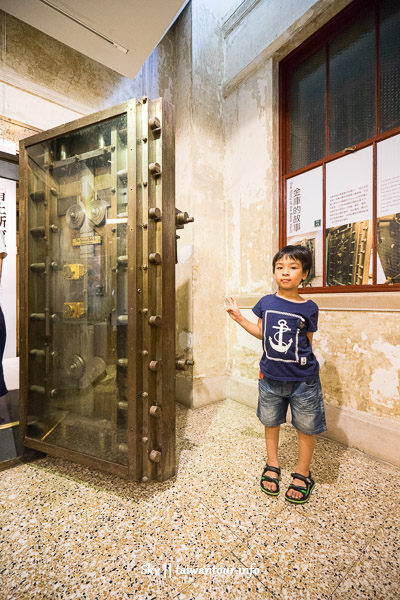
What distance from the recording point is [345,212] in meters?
2.16

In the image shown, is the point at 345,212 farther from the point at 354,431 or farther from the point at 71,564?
the point at 71,564

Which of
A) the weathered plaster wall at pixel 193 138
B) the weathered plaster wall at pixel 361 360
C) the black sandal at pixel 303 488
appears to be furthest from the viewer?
the weathered plaster wall at pixel 193 138

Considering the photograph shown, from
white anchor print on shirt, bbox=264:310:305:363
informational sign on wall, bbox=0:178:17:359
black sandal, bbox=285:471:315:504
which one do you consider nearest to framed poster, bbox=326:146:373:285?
white anchor print on shirt, bbox=264:310:305:363

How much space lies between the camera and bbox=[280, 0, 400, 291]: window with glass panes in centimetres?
194

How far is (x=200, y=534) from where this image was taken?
1240 mm

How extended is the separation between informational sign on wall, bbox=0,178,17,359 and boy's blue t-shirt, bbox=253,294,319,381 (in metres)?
2.24

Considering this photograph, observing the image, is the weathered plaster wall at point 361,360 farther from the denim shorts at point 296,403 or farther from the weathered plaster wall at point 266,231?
the denim shorts at point 296,403

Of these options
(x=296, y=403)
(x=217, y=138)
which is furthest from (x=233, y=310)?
(x=217, y=138)

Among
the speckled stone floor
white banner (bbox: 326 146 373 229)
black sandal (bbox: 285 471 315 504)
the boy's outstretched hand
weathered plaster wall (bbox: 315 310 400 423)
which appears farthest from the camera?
white banner (bbox: 326 146 373 229)

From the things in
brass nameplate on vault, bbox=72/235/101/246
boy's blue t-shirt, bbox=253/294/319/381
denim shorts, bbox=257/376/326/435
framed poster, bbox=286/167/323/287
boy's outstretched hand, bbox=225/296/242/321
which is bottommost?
denim shorts, bbox=257/376/326/435

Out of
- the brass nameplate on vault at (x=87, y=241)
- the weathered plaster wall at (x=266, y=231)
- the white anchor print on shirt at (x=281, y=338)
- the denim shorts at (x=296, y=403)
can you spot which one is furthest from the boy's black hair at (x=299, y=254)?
the brass nameplate on vault at (x=87, y=241)

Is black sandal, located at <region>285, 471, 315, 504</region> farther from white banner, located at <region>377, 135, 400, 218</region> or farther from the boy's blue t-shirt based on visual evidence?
white banner, located at <region>377, 135, 400, 218</region>

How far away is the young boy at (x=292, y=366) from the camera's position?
58.2 inches

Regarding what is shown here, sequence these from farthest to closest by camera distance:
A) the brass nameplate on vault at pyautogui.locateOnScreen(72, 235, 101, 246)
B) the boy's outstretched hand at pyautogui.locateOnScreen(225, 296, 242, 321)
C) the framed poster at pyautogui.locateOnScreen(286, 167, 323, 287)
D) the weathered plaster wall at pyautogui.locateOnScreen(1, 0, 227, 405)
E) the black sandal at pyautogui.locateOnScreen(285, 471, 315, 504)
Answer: the weathered plaster wall at pyautogui.locateOnScreen(1, 0, 227, 405), the framed poster at pyautogui.locateOnScreen(286, 167, 323, 287), the brass nameplate on vault at pyautogui.locateOnScreen(72, 235, 101, 246), the boy's outstretched hand at pyautogui.locateOnScreen(225, 296, 242, 321), the black sandal at pyautogui.locateOnScreen(285, 471, 315, 504)
